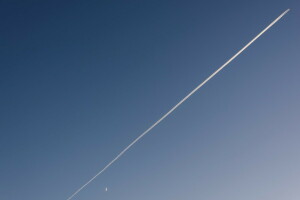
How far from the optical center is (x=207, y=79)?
28.1 m

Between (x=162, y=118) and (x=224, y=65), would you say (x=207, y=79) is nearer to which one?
(x=224, y=65)

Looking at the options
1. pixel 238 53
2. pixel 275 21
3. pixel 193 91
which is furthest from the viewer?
pixel 193 91

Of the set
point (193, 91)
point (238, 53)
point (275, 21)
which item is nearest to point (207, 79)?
point (193, 91)

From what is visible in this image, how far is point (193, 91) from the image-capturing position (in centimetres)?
2906

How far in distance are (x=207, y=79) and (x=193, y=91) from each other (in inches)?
75.7

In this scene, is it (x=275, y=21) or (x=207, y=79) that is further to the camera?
(x=207, y=79)

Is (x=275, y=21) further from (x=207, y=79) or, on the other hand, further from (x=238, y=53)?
(x=207, y=79)

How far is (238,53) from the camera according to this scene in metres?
26.8

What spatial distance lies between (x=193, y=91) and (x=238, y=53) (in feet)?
18.6

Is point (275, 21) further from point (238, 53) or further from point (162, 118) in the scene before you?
point (162, 118)

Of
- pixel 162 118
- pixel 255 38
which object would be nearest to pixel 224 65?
pixel 255 38

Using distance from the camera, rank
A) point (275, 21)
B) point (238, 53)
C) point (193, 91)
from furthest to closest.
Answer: point (193, 91) → point (238, 53) → point (275, 21)

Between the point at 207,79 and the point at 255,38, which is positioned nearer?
the point at 255,38

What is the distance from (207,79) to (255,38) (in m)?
5.71
